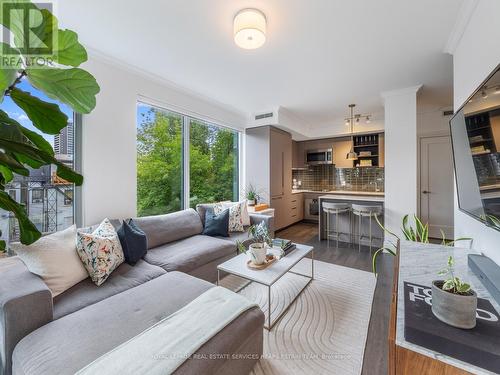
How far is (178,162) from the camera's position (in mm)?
3576

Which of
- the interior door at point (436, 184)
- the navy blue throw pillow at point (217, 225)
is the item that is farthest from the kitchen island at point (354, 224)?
the navy blue throw pillow at point (217, 225)

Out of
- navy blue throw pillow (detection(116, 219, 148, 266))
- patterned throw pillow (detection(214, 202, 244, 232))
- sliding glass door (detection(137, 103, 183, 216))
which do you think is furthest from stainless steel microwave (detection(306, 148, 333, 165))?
navy blue throw pillow (detection(116, 219, 148, 266))

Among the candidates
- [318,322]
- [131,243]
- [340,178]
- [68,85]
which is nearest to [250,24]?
[68,85]

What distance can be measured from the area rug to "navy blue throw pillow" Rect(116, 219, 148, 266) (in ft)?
3.36

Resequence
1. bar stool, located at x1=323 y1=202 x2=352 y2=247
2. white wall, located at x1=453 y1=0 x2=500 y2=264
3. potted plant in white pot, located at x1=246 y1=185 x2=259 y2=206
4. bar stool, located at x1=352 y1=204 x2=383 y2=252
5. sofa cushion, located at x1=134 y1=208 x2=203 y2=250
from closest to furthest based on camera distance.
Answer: white wall, located at x1=453 y1=0 x2=500 y2=264, sofa cushion, located at x1=134 y1=208 x2=203 y2=250, bar stool, located at x1=352 y1=204 x2=383 y2=252, bar stool, located at x1=323 y1=202 x2=352 y2=247, potted plant in white pot, located at x1=246 y1=185 x2=259 y2=206

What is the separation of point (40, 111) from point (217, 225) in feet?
8.58

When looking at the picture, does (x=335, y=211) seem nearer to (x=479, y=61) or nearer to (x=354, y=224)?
(x=354, y=224)

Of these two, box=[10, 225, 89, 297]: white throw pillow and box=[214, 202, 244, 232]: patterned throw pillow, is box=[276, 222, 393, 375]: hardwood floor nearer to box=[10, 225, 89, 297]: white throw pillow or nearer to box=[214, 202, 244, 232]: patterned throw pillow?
box=[214, 202, 244, 232]: patterned throw pillow

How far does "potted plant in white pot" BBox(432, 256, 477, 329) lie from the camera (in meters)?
0.82

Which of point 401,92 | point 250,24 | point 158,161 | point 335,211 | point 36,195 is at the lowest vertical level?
point 335,211

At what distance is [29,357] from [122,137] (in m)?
2.28

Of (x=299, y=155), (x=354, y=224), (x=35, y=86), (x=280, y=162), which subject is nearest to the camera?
(x=35, y=86)

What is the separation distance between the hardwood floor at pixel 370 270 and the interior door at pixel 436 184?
1.81 metres

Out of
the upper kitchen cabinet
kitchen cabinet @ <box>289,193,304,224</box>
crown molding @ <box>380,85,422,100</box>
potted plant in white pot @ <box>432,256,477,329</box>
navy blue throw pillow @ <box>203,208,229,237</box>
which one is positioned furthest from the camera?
the upper kitchen cabinet
